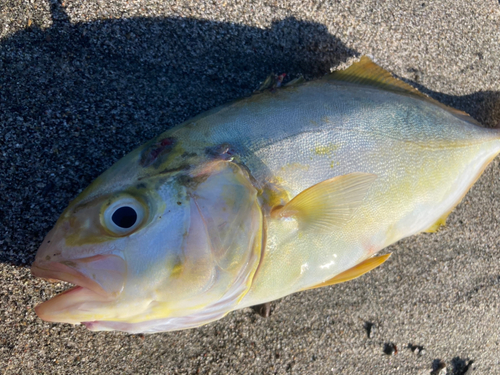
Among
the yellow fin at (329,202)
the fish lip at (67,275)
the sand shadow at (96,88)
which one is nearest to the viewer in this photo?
the fish lip at (67,275)

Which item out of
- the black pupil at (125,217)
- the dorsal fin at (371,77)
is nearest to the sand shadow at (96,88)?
the dorsal fin at (371,77)

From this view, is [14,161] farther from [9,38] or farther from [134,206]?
[134,206]

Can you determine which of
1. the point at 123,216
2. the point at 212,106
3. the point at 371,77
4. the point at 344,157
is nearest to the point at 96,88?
the point at 212,106

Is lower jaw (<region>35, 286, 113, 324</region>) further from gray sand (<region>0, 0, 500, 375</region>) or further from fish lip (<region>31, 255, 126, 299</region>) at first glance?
gray sand (<region>0, 0, 500, 375</region>)

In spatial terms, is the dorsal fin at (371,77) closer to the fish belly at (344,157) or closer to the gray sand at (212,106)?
the fish belly at (344,157)

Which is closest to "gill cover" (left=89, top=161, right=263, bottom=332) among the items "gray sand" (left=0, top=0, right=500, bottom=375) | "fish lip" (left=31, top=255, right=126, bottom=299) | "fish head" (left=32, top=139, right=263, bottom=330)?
"fish head" (left=32, top=139, right=263, bottom=330)

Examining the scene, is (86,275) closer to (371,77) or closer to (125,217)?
(125,217)
